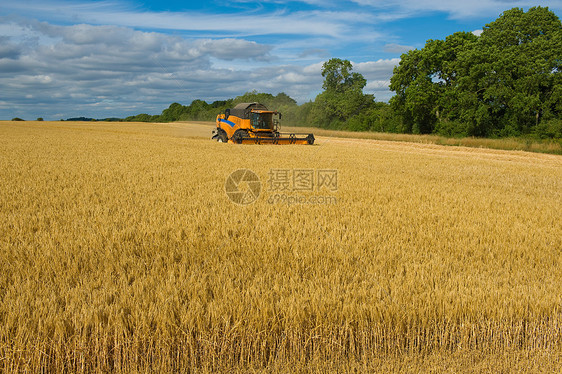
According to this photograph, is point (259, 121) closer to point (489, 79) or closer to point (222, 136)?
point (222, 136)

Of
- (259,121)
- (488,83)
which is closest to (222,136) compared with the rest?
(259,121)

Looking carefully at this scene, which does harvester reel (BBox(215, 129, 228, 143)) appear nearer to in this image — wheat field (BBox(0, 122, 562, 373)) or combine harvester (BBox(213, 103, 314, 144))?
combine harvester (BBox(213, 103, 314, 144))

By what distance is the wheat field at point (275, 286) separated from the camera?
290 cm

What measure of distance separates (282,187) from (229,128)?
16.7 meters

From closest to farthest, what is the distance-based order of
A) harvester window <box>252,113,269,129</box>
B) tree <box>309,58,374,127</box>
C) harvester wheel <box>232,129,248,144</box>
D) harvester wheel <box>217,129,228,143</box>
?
harvester wheel <box>232,129,248,144</box>
harvester window <box>252,113,269,129</box>
harvester wheel <box>217,129,228,143</box>
tree <box>309,58,374,127</box>

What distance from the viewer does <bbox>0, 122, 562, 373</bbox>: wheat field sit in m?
2.90

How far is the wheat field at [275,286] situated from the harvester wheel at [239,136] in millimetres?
15759

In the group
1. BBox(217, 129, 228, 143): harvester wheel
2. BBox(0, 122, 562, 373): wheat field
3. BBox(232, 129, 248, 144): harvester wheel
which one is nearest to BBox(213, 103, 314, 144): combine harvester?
BBox(232, 129, 248, 144): harvester wheel

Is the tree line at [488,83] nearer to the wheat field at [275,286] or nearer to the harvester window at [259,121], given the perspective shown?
the harvester window at [259,121]

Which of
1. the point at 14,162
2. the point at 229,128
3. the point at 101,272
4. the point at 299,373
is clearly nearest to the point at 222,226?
the point at 101,272

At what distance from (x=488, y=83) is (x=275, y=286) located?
37.0 metres

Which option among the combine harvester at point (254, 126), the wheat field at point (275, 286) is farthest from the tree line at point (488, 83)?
the wheat field at point (275, 286)

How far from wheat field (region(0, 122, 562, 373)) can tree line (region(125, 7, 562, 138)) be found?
29430 millimetres

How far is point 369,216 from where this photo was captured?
22.5 feet
